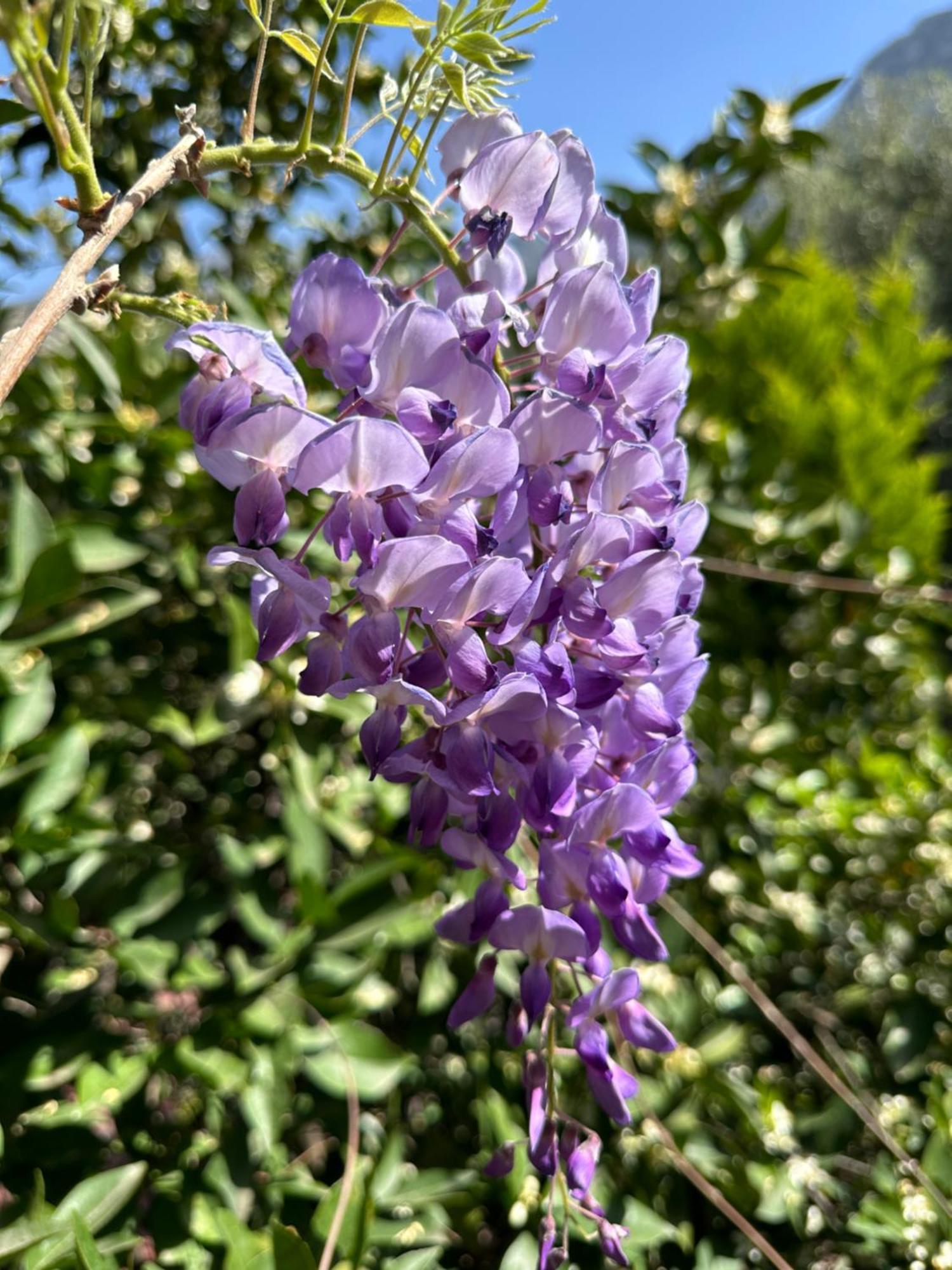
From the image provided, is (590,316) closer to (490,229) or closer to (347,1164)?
(490,229)

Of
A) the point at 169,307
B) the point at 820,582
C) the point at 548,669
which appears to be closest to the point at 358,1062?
the point at 548,669

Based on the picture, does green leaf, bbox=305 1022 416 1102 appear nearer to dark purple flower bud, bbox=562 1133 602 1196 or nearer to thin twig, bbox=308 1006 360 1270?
thin twig, bbox=308 1006 360 1270

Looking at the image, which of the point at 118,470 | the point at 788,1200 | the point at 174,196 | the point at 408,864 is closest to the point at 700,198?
the point at 174,196

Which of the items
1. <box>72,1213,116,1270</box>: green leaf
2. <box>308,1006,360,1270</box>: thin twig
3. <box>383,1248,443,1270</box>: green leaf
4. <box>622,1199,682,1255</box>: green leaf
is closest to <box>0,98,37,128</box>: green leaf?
<box>72,1213,116,1270</box>: green leaf

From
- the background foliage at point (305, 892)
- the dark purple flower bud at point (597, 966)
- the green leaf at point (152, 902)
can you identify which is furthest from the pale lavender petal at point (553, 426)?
the green leaf at point (152, 902)

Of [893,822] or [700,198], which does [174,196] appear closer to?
[700,198]

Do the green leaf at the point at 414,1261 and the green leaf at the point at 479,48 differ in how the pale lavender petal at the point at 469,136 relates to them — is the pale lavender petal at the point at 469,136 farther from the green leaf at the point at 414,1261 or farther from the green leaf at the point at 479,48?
the green leaf at the point at 414,1261
